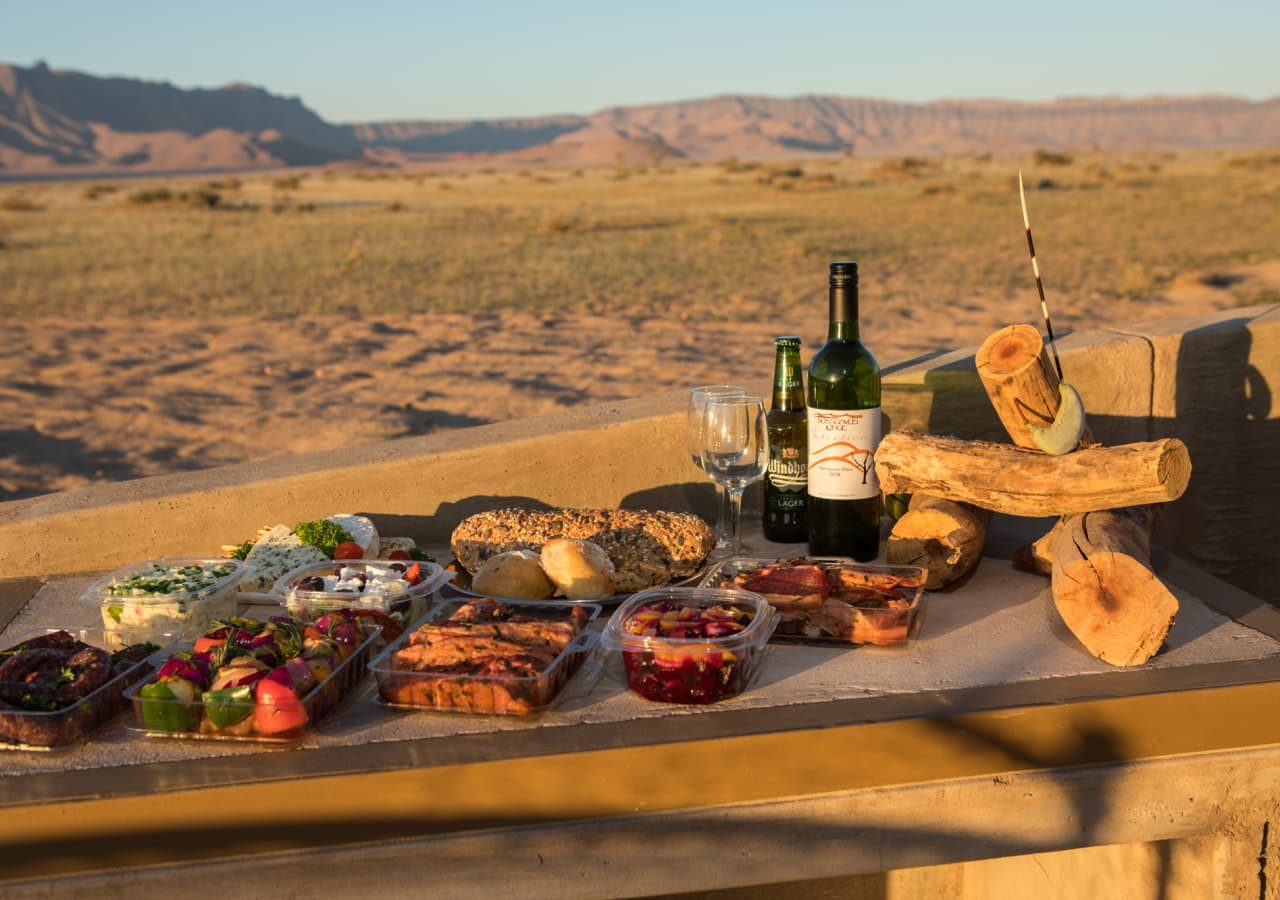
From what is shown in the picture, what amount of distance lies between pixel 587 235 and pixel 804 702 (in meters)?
23.0

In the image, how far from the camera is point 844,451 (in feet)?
9.44

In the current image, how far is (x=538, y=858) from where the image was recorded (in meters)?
2.20

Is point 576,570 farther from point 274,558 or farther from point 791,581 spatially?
point 274,558

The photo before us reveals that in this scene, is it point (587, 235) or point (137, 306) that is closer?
point (137, 306)

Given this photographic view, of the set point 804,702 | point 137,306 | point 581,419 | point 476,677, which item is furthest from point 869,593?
point 137,306

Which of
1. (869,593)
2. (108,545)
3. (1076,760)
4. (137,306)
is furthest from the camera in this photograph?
(137,306)

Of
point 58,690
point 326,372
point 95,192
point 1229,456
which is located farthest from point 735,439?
point 95,192

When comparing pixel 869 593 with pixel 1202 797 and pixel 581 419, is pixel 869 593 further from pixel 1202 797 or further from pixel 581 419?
pixel 581 419

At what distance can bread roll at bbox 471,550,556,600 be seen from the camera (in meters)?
2.79

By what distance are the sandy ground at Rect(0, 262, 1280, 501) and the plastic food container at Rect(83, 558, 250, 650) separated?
688cm

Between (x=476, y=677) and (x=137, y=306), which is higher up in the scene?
(x=476, y=677)

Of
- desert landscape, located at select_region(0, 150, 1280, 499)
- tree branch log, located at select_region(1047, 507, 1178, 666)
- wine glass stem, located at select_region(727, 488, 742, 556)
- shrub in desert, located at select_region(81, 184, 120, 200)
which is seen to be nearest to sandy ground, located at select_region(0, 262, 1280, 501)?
desert landscape, located at select_region(0, 150, 1280, 499)

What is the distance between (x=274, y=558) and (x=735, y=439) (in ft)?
3.83

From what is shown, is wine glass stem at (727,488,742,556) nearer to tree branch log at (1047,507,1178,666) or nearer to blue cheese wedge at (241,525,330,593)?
tree branch log at (1047,507,1178,666)
